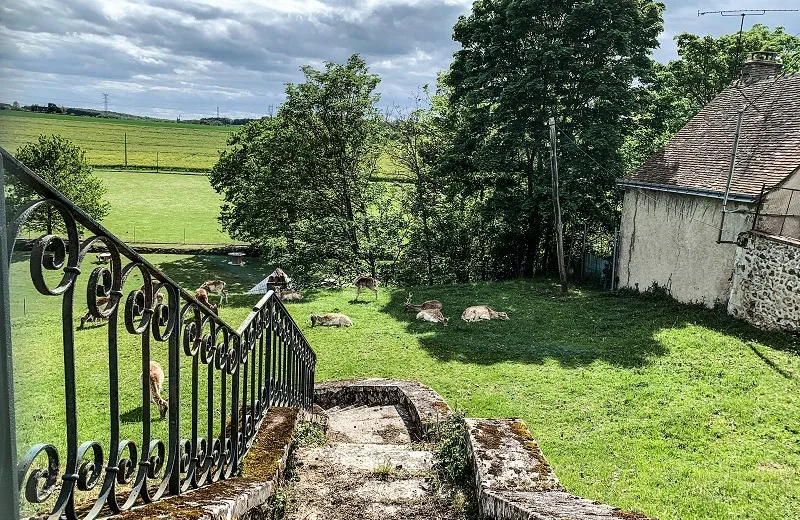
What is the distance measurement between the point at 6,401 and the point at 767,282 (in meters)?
14.3

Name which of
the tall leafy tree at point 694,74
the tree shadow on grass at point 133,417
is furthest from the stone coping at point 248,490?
the tall leafy tree at point 694,74

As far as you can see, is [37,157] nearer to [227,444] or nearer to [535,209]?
[227,444]

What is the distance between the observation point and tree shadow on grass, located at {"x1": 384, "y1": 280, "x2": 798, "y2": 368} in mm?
11852

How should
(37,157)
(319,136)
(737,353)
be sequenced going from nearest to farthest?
(37,157) < (737,353) < (319,136)

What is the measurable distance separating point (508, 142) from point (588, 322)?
26.3 ft

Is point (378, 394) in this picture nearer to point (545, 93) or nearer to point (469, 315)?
point (469, 315)

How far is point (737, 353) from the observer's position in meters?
11.0

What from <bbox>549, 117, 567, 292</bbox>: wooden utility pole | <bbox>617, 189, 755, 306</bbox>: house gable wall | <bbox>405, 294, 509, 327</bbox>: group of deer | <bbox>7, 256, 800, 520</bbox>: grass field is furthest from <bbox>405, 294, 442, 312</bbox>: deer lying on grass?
<bbox>617, 189, 755, 306</bbox>: house gable wall

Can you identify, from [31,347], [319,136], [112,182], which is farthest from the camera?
[112,182]

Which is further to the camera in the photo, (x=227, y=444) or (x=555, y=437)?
(x=555, y=437)

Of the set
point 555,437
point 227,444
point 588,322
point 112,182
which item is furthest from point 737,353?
point 112,182

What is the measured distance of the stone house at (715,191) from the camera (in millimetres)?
13484

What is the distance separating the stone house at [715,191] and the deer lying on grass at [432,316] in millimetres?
6625

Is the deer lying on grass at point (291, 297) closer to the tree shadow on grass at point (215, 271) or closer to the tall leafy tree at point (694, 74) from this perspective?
the tree shadow on grass at point (215, 271)
